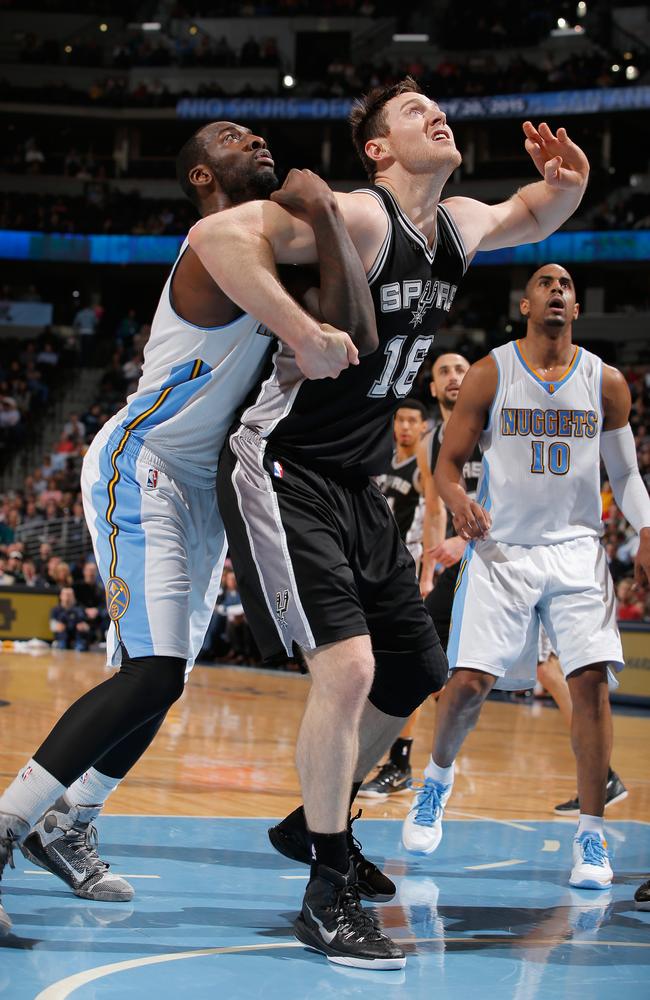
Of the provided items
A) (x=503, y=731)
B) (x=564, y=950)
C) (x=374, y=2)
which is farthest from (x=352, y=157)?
(x=564, y=950)

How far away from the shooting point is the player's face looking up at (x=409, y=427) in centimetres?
773

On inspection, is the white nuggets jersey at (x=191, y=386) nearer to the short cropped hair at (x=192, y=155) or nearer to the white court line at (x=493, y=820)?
the short cropped hair at (x=192, y=155)

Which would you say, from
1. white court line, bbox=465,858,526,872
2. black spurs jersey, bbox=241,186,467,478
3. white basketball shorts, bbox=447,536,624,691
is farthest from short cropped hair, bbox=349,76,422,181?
white court line, bbox=465,858,526,872

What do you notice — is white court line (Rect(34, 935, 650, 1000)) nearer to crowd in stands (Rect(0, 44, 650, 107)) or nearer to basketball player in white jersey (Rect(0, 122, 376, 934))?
basketball player in white jersey (Rect(0, 122, 376, 934))

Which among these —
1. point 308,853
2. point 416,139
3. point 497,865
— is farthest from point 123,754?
point 416,139

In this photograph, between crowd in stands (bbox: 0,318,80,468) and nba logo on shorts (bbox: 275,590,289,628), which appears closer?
nba logo on shorts (bbox: 275,590,289,628)

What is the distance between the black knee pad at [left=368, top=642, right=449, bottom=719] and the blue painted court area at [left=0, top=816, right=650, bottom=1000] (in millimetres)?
711

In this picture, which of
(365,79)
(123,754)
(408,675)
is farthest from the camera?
(365,79)

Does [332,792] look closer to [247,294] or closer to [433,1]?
[247,294]

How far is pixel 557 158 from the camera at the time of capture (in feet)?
13.5

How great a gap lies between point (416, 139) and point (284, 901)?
251cm

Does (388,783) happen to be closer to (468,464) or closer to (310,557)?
(468,464)

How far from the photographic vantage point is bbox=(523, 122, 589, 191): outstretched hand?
4074 millimetres

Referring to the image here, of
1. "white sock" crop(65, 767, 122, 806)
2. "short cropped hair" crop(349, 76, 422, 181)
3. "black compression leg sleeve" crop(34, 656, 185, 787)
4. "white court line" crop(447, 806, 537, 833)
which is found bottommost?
"white court line" crop(447, 806, 537, 833)
